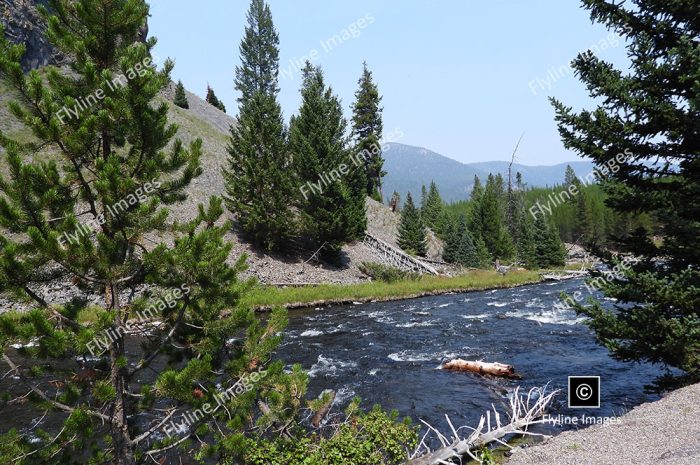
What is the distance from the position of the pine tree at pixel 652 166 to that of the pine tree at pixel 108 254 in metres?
7.78

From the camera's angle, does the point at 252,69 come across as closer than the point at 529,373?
No

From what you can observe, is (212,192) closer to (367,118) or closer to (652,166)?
(367,118)

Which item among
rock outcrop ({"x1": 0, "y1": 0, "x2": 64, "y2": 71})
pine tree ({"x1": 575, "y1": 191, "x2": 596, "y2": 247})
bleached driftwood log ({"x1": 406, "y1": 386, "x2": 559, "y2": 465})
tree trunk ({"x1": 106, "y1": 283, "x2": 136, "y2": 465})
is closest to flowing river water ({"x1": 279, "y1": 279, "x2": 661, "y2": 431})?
bleached driftwood log ({"x1": 406, "y1": 386, "x2": 559, "y2": 465})

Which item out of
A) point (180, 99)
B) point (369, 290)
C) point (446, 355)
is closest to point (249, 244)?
point (369, 290)

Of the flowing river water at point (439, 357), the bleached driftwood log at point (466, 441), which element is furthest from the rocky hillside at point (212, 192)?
the bleached driftwood log at point (466, 441)

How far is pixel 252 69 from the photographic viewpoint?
79875 mm

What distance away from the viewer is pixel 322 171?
131ft

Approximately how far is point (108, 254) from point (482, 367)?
13.4 m

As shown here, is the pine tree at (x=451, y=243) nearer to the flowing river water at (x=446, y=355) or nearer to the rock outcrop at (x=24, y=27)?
the flowing river water at (x=446, y=355)

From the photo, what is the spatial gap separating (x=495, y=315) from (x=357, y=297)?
10405 millimetres

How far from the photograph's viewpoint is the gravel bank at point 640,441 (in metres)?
7.27

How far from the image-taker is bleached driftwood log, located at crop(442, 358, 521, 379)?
15594 mm

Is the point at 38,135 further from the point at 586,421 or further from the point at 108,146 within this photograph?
the point at 586,421

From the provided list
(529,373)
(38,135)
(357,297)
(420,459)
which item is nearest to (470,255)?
(357,297)
